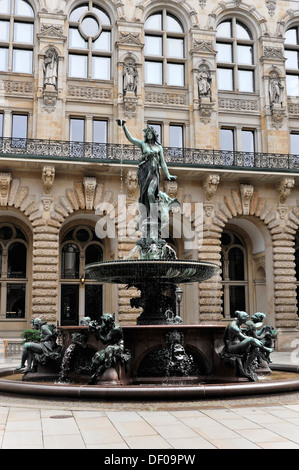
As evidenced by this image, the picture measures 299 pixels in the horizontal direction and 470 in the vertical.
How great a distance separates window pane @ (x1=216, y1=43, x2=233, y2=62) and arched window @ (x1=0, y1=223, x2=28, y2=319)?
1676cm

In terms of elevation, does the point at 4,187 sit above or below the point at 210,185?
below

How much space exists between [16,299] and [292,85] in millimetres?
22136

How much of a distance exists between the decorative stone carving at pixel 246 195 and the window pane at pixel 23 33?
50.1 feet

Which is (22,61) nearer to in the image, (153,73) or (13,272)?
(153,73)

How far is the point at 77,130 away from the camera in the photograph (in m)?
30.7

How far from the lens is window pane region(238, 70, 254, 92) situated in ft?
109

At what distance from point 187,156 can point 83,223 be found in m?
7.56

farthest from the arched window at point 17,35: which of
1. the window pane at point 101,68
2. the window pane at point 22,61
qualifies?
the window pane at point 101,68

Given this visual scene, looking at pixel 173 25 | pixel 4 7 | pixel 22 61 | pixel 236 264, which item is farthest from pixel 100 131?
pixel 236 264

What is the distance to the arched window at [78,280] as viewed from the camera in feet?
101

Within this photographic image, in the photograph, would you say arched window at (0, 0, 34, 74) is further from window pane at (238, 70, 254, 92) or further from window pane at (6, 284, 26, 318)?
window pane at (238, 70, 254, 92)

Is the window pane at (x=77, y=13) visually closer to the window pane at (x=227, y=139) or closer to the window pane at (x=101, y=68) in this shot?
the window pane at (x=101, y=68)
